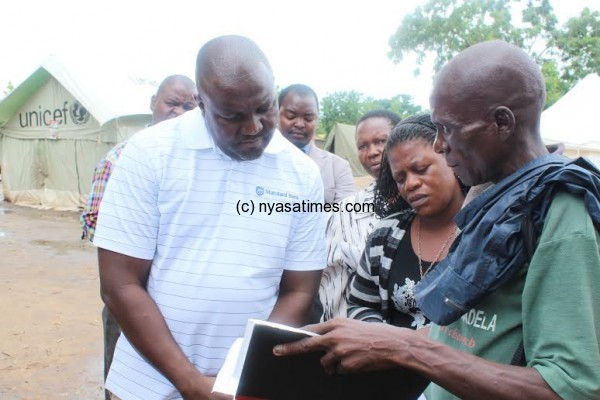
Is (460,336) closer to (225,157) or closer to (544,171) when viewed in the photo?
(544,171)

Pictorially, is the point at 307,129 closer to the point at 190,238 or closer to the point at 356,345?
the point at 190,238

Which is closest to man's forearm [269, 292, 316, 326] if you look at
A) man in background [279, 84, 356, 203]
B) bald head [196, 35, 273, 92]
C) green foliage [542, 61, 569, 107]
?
bald head [196, 35, 273, 92]

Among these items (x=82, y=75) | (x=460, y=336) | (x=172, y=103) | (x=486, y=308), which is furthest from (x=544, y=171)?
(x=82, y=75)

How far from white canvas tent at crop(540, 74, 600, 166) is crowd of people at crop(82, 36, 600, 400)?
9.10 m

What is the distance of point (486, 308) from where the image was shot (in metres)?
1.25

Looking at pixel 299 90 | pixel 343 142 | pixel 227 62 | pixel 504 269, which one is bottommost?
pixel 504 269

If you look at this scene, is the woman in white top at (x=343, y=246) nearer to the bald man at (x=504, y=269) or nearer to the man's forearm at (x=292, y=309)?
the man's forearm at (x=292, y=309)

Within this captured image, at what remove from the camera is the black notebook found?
4.28 feet

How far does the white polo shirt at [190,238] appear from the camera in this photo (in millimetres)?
1819

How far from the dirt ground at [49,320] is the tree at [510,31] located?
63.9 feet

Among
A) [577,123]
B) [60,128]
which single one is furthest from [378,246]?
[60,128]

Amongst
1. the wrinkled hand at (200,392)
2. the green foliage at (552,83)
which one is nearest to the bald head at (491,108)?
the wrinkled hand at (200,392)

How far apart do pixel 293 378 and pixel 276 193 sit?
75cm

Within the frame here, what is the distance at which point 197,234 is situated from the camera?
73.3 inches
